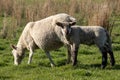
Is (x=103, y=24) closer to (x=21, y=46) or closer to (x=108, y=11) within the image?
(x=108, y=11)

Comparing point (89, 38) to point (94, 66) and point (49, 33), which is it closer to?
point (94, 66)

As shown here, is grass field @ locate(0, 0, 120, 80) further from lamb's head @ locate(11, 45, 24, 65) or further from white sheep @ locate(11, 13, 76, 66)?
white sheep @ locate(11, 13, 76, 66)

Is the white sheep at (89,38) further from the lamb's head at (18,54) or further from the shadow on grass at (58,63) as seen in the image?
the lamb's head at (18,54)

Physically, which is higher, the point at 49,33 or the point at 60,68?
the point at 49,33

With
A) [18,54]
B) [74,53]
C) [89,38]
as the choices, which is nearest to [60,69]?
[74,53]

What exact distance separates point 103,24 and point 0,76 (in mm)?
7696

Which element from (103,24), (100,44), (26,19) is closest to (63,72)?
(100,44)

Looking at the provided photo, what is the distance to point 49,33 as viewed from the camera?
12055 millimetres

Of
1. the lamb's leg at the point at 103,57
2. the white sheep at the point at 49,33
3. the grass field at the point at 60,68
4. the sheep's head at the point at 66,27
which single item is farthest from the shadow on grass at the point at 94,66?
the sheep's head at the point at 66,27

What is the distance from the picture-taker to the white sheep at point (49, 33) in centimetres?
1151

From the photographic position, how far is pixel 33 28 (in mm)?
12781

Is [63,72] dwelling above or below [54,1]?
above

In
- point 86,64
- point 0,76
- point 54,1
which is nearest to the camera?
point 0,76

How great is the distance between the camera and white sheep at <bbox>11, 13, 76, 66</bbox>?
11511mm
